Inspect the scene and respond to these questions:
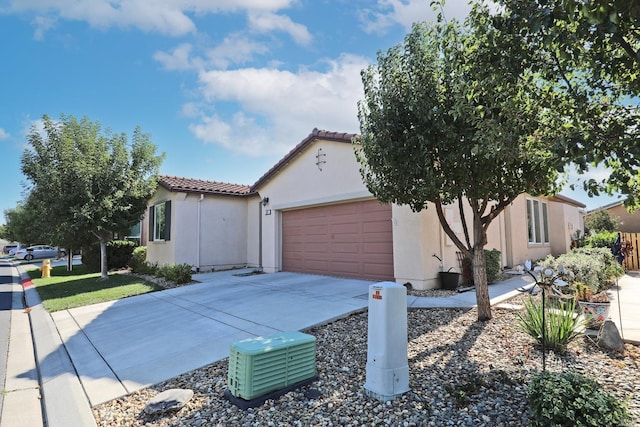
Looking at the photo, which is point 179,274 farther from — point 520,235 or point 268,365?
point 520,235

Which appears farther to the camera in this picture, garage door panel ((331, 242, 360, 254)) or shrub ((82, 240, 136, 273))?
shrub ((82, 240, 136, 273))

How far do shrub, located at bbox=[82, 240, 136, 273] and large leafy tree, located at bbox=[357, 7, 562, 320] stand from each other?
16.3 meters

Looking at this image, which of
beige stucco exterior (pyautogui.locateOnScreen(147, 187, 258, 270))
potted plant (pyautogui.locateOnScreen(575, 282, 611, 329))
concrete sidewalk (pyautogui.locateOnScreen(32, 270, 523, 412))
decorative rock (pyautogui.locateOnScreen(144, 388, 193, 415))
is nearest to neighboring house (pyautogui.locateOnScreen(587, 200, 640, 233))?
concrete sidewalk (pyautogui.locateOnScreen(32, 270, 523, 412))

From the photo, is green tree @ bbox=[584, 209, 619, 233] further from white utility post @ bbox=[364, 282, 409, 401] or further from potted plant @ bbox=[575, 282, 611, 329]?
white utility post @ bbox=[364, 282, 409, 401]

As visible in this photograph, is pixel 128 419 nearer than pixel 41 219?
Yes

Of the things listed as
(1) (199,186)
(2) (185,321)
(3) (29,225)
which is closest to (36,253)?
(3) (29,225)

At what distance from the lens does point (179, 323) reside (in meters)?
6.54

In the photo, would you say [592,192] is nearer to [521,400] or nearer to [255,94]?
[521,400]

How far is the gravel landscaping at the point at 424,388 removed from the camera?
9.64 ft

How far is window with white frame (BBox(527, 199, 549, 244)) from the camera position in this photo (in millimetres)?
14500


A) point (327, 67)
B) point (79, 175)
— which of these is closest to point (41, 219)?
point (79, 175)

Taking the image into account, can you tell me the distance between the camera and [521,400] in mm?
3041

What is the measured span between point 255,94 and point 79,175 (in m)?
7.49

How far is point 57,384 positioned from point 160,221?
39.7 feet
